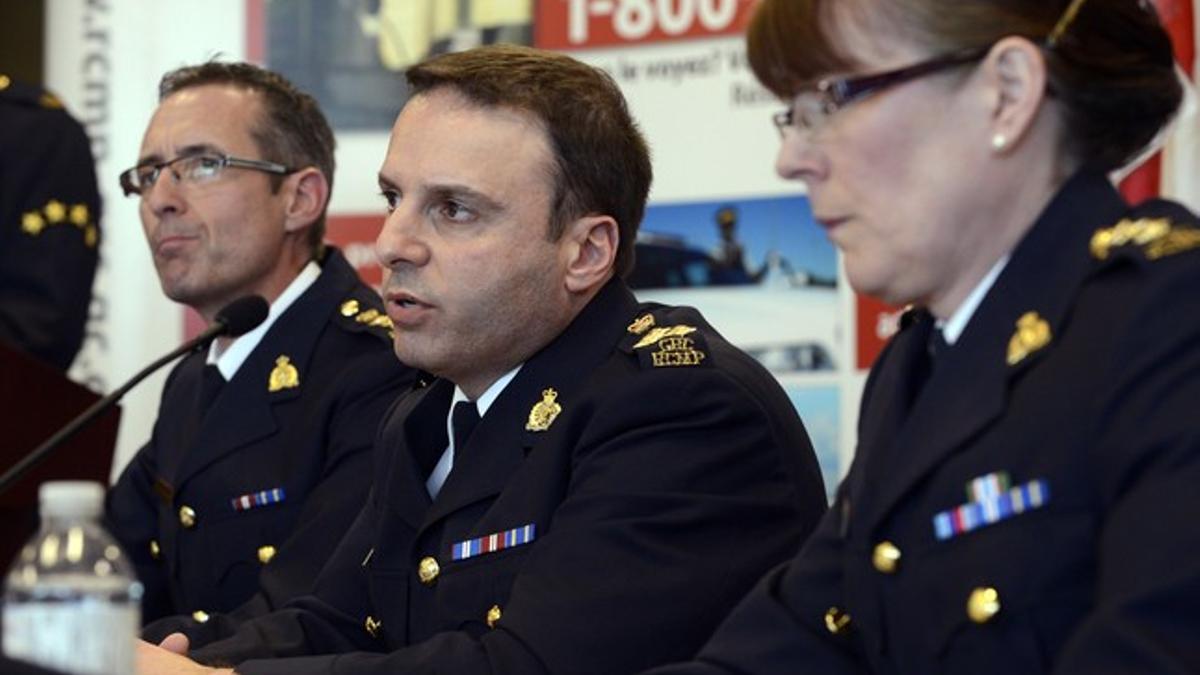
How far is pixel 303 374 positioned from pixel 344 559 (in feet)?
1.94

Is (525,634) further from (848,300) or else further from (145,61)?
(145,61)

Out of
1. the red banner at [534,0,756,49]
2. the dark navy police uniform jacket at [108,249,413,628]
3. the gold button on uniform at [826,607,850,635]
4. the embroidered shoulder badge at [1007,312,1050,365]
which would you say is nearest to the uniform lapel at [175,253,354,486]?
the dark navy police uniform jacket at [108,249,413,628]

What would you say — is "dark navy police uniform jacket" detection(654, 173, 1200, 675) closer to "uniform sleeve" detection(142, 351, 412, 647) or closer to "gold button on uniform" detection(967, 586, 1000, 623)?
"gold button on uniform" detection(967, 586, 1000, 623)

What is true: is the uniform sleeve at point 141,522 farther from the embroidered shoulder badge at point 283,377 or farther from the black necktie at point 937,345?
the black necktie at point 937,345

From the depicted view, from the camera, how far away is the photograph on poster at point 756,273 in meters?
4.32

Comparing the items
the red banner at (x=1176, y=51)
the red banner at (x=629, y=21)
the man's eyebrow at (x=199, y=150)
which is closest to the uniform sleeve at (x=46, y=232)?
the man's eyebrow at (x=199, y=150)

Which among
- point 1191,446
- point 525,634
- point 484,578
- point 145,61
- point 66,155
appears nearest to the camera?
point 1191,446

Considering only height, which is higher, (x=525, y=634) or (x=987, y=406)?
(x=987, y=406)

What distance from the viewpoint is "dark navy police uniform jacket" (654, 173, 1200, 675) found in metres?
1.52

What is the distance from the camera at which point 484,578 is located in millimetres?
2479

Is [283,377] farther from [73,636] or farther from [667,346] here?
[73,636]

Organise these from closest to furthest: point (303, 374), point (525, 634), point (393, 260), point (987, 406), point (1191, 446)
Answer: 1. point (1191, 446)
2. point (987, 406)
3. point (525, 634)
4. point (393, 260)
5. point (303, 374)

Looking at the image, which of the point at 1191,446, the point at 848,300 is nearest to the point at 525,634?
the point at 1191,446

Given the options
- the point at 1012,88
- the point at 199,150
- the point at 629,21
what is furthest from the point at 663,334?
the point at 629,21
